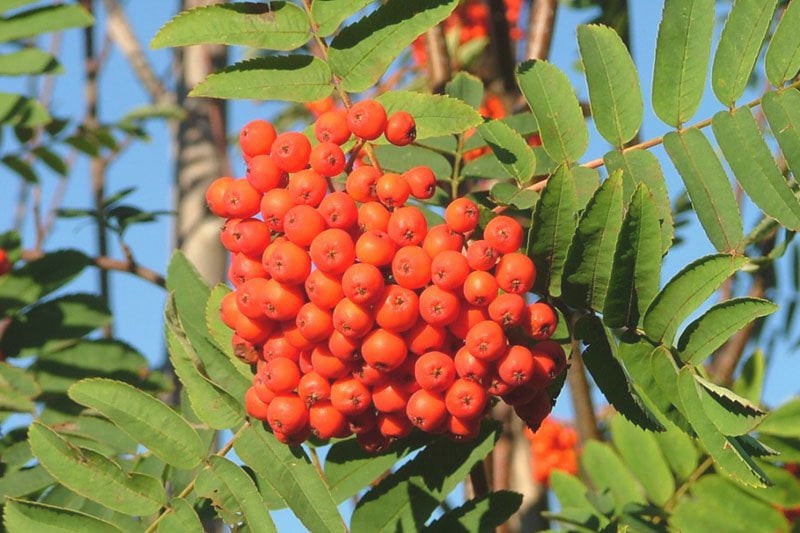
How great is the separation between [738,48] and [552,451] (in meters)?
2.38

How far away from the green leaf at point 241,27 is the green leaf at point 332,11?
0.08ft

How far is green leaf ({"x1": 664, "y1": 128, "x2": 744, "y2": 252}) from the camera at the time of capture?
129 centimetres

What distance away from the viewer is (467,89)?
1.86 metres

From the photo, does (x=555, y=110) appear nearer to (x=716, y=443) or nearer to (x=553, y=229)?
(x=553, y=229)

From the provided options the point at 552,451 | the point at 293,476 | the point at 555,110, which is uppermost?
the point at 555,110

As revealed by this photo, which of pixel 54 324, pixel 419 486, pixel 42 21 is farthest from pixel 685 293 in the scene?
pixel 42 21

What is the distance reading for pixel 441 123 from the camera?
4.55 ft

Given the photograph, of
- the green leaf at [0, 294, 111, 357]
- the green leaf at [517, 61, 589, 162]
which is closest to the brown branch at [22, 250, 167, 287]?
the green leaf at [0, 294, 111, 357]

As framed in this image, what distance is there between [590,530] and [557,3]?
140cm

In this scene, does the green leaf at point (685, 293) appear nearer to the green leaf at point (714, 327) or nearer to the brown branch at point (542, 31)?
the green leaf at point (714, 327)

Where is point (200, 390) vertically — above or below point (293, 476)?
above

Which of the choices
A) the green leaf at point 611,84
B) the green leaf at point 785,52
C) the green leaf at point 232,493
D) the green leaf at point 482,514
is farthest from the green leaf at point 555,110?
the green leaf at point 232,493

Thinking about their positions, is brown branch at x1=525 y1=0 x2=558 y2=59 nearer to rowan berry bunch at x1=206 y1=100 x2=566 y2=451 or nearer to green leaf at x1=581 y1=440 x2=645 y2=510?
green leaf at x1=581 y1=440 x2=645 y2=510

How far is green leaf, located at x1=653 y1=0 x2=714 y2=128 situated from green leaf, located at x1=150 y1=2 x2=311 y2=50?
498 millimetres
